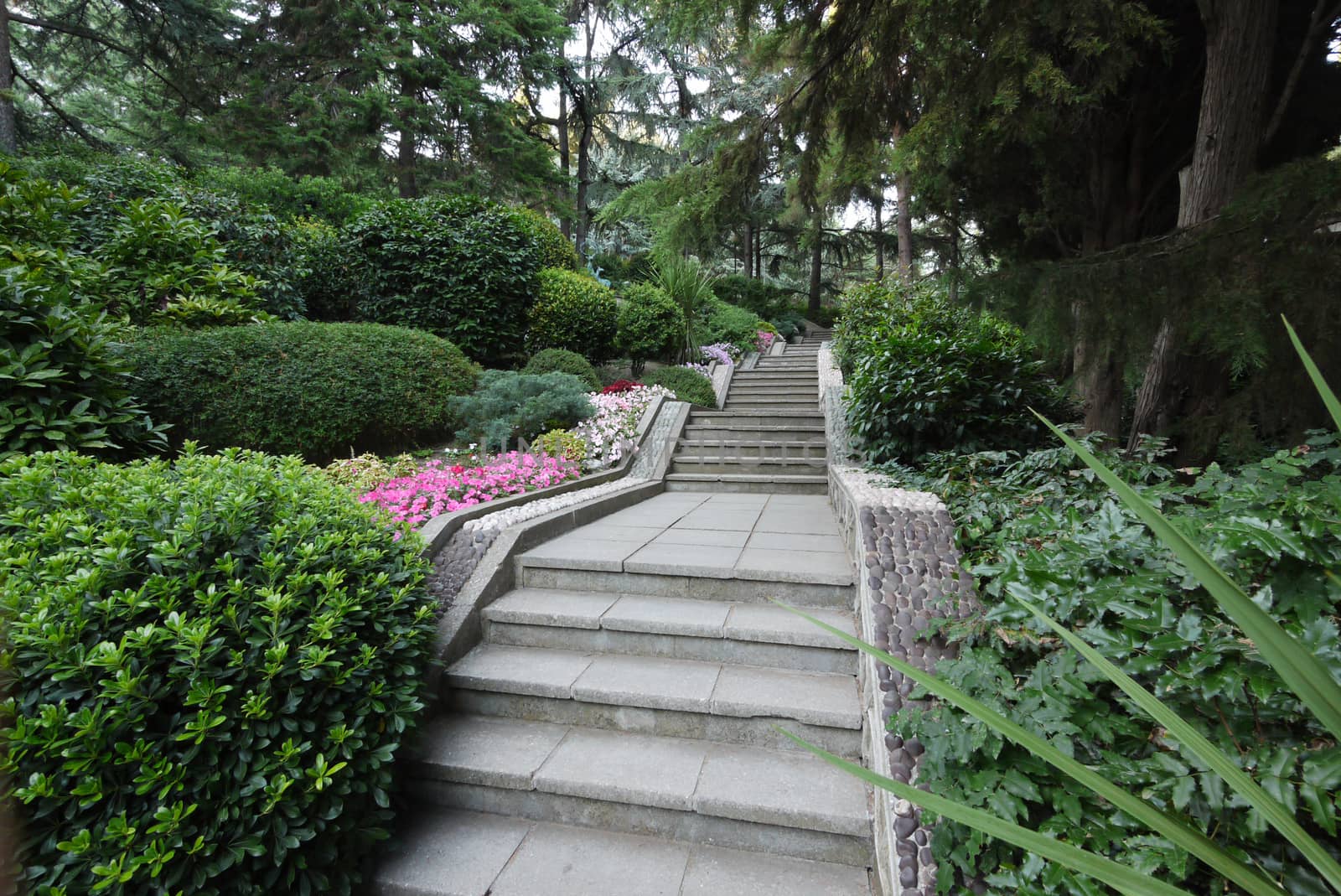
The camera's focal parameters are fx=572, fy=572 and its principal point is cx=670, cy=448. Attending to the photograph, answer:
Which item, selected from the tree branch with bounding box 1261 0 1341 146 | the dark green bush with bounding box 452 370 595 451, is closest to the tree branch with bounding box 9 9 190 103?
the dark green bush with bounding box 452 370 595 451

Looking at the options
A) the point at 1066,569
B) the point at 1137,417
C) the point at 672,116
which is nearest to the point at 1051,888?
the point at 1066,569

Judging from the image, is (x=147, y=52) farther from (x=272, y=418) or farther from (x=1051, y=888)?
(x=1051, y=888)

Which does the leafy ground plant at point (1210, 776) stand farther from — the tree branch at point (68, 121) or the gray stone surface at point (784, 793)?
the tree branch at point (68, 121)

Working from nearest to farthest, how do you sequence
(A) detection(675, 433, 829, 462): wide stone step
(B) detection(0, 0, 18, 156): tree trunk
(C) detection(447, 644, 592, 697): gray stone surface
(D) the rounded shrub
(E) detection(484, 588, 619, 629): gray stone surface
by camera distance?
(C) detection(447, 644, 592, 697): gray stone surface
(E) detection(484, 588, 619, 629): gray stone surface
(A) detection(675, 433, 829, 462): wide stone step
(D) the rounded shrub
(B) detection(0, 0, 18, 156): tree trunk

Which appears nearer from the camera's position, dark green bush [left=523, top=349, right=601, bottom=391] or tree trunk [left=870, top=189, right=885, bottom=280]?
dark green bush [left=523, top=349, right=601, bottom=391]

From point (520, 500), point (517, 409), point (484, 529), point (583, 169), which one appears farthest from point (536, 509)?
point (583, 169)

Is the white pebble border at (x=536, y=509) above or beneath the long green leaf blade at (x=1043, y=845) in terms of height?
beneath

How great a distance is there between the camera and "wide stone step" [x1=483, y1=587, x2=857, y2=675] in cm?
250

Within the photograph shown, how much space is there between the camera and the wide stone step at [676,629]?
98.6 inches

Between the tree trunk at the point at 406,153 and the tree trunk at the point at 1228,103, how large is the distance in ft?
39.2

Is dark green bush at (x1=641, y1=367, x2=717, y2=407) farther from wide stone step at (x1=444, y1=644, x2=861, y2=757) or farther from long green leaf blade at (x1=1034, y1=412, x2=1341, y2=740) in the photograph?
long green leaf blade at (x1=1034, y1=412, x2=1341, y2=740)

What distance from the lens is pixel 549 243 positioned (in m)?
8.89

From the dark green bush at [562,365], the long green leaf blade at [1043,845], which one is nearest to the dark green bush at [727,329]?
the dark green bush at [562,365]

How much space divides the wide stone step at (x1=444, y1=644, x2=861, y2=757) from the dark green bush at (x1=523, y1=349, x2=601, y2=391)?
4.69 meters
